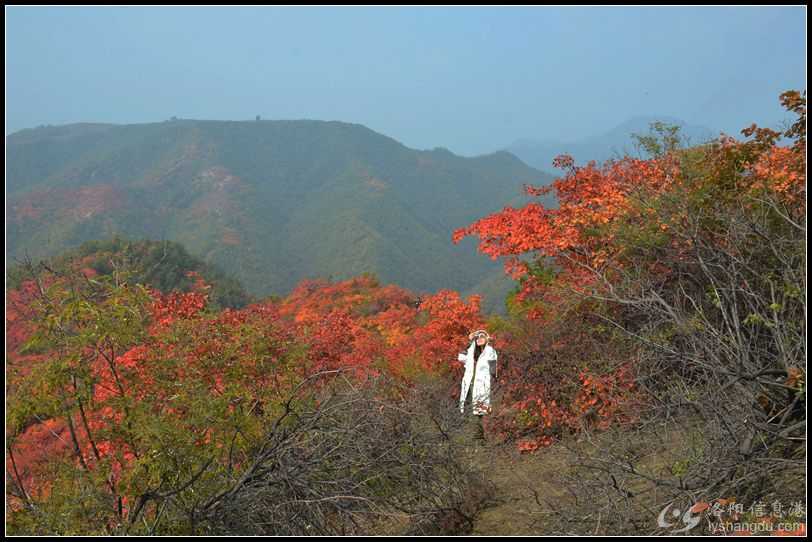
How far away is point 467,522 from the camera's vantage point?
242 inches

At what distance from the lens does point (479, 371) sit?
998cm

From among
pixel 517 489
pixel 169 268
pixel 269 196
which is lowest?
pixel 169 268

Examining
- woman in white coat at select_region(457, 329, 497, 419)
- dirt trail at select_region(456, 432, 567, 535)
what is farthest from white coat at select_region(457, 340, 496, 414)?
dirt trail at select_region(456, 432, 567, 535)

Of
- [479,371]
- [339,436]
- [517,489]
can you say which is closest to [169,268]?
[479,371]

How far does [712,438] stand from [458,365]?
708 centimetres

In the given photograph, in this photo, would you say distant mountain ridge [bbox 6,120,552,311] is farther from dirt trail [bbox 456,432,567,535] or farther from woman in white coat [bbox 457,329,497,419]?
dirt trail [bbox 456,432,567,535]

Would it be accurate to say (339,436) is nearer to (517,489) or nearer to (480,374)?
(517,489)

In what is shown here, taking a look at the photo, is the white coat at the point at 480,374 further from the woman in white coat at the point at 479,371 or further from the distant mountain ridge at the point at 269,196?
the distant mountain ridge at the point at 269,196

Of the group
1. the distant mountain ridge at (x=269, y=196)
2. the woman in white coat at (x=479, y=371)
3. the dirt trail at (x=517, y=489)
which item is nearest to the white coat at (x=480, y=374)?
the woman in white coat at (x=479, y=371)

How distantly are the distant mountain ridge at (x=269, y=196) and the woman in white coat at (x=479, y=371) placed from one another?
33.1m

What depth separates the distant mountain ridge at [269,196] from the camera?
6938 cm

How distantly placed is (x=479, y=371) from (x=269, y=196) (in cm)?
9288

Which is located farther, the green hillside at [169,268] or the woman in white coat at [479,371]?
the green hillside at [169,268]

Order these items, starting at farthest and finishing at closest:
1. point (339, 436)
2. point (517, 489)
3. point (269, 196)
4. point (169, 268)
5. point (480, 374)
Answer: point (269, 196), point (169, 268), point (480, 374), point (517, 489), point (339, 436)
